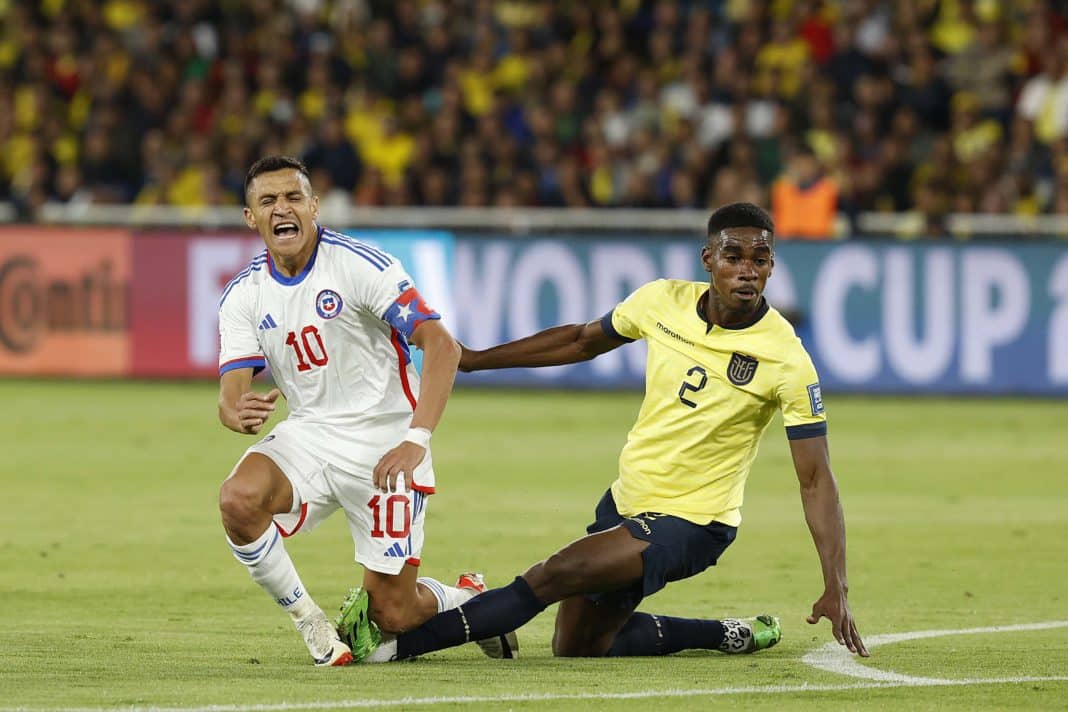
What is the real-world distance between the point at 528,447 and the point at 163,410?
3.95m

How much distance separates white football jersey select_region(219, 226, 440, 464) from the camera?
6.99 meters

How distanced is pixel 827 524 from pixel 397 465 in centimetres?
147

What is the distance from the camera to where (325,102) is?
69.9ft

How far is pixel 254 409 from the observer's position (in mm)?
6500

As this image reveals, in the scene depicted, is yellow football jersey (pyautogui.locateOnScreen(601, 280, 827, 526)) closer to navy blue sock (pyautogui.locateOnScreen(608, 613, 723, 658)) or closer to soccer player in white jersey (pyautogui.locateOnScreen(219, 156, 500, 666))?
navy blue sock (pyautogui.locateOnScreen(608, 613, 723, 658))

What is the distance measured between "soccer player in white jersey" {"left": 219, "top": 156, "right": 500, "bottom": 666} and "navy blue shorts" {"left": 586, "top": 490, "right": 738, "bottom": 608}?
2.17 feet

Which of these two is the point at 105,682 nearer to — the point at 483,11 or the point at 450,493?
the point at 450,493

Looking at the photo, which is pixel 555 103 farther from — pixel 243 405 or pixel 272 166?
pixel 243 405

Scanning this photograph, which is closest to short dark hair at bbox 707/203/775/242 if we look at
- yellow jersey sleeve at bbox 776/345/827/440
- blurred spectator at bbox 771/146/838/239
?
yellow jersey sleeve at bbox 776/345/827/440

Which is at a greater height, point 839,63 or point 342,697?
point 839,63

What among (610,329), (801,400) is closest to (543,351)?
A: (610,329)

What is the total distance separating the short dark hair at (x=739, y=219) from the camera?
6.85 meters

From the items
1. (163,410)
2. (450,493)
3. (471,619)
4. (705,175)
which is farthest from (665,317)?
(705,175)

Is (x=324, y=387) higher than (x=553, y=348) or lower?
lower
